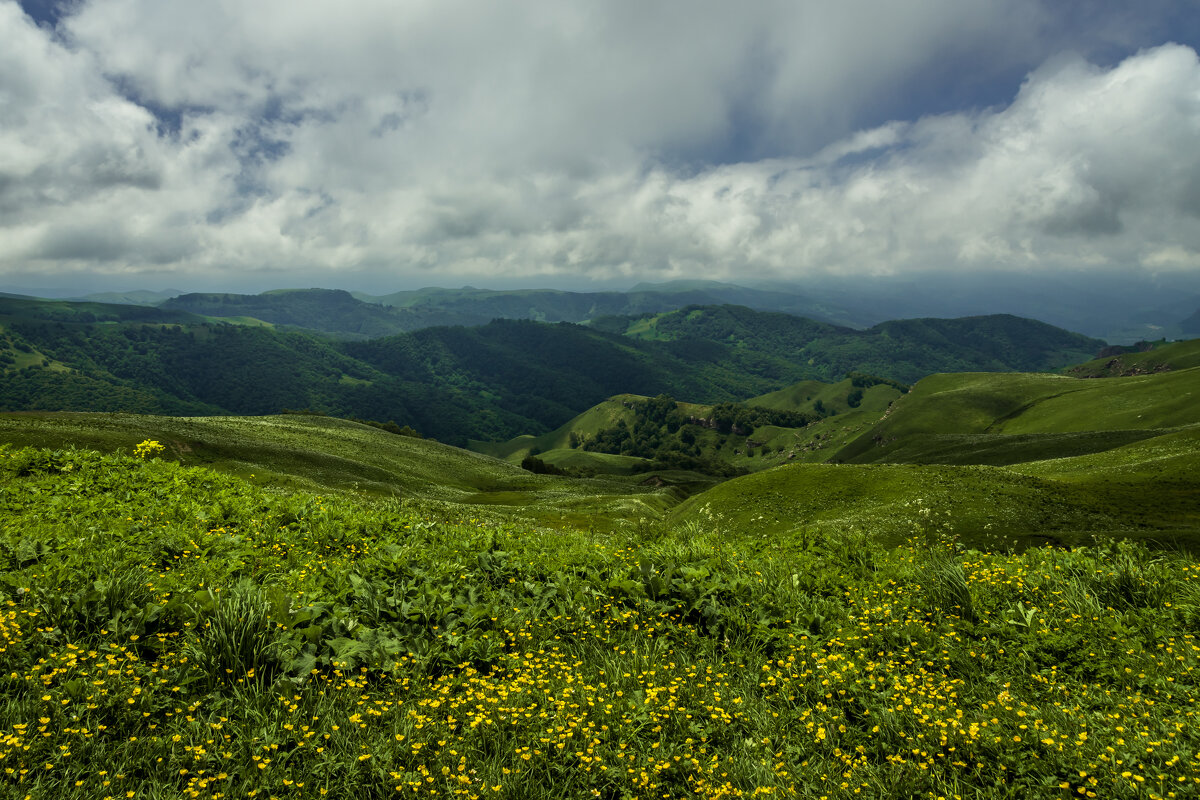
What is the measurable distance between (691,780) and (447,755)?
309 cm

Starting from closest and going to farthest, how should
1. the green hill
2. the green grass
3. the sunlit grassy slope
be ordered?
the green grass → the sunlit grassy slope → the green hill

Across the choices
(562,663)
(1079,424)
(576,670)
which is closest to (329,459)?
(562,663)

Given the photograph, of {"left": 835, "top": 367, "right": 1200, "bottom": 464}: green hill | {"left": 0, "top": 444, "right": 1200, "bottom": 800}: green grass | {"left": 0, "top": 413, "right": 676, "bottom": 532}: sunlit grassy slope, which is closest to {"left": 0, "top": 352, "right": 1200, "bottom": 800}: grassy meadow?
{"left": 0, "top": 444, "right": 1200, "bottom": 800}: green grass

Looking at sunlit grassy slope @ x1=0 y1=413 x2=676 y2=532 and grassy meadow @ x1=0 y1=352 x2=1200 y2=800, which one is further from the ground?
grassy meadow @ x1=0 y1=352 x2=1200 y2=800

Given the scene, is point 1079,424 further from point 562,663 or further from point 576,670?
point 562,663

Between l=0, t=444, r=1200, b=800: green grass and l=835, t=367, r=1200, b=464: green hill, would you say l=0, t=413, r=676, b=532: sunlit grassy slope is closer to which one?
l=0, t=444, r=1200, b=800: green grass

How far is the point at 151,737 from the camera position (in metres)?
6.86

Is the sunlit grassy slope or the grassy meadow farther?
the sunlit grassy slope

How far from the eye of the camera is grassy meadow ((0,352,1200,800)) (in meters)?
6.68

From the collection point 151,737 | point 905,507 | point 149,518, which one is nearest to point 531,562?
point 151,737

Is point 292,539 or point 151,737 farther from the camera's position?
point 292,539

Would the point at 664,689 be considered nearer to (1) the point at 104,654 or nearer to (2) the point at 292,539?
(1) the point at 104,654

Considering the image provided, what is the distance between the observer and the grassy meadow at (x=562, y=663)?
6680 millimetres

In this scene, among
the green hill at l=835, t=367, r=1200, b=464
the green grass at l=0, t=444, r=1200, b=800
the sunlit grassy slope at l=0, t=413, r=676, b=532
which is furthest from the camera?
the green hill at l=835, t=367, r=1200, b=464
